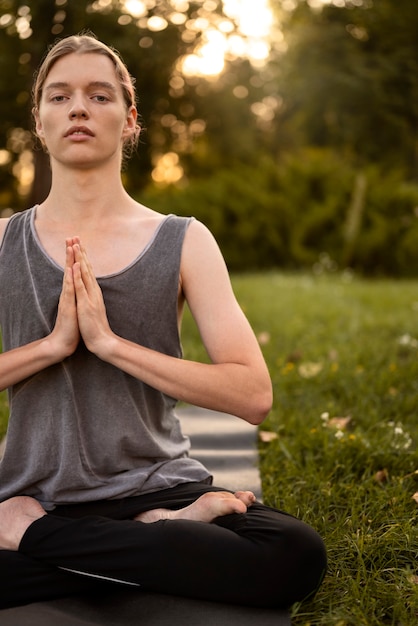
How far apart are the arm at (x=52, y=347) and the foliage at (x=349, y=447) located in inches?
38.1

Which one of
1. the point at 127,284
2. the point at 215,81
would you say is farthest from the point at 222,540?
the point at 215,81

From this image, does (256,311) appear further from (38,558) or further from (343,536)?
(38,558)

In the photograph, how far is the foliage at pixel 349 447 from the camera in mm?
2174

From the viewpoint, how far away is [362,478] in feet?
9.84

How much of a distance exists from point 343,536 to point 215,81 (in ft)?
64.5

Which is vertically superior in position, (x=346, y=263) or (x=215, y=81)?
(x=215, y=81)

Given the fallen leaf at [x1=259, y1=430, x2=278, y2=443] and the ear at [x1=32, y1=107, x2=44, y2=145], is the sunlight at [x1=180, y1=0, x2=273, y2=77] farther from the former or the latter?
the ear at [x1=32, y1=107, x2=44, y2=145]

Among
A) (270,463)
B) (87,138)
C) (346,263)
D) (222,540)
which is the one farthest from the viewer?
(346,263)

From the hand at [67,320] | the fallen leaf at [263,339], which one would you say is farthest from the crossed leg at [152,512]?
the fallen leaf at [263,339]

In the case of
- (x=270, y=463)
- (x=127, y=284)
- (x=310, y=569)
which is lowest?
(x=270, y=463)

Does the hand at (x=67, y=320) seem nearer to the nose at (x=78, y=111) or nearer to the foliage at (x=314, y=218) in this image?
the nose at (x=78, y=111)

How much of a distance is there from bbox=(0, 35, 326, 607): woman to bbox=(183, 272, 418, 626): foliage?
212 millimetres

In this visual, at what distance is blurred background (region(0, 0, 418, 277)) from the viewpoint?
11.2 m

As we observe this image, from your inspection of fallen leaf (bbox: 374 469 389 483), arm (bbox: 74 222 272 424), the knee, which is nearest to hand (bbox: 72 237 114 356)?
arm (bbox: 74 222 272 424)
